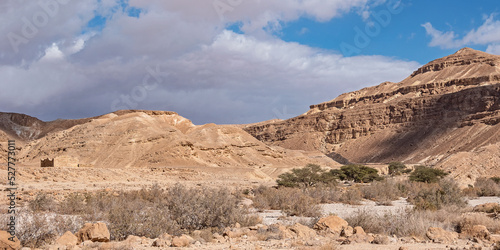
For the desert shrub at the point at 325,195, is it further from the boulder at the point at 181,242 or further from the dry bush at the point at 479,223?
the boulder at the point at 181,242

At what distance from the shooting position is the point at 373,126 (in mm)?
104000

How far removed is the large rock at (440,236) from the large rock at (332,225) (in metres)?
1.85

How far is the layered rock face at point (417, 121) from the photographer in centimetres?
8038

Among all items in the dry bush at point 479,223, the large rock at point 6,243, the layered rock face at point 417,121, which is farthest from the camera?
the layered rock face at point 417,121

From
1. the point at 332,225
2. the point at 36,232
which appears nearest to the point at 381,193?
the point at 332,225

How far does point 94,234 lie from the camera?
8.23 m

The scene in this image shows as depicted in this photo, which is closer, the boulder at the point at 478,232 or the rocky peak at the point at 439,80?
the boulder at the point at 478,232

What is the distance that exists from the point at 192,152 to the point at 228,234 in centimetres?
4644

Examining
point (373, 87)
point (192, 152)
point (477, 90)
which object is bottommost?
point (192, 152)

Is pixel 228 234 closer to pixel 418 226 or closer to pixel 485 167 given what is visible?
pixel 418 226

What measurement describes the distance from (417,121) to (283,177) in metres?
70.3

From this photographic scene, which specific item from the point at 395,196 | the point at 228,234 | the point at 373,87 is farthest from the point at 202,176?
the point at 373,87

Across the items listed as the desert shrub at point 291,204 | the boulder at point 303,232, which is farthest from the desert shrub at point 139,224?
the desert shrub at point 291,204

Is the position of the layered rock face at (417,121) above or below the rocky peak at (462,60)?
below
